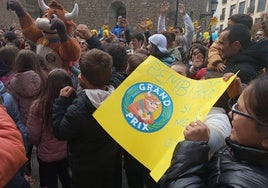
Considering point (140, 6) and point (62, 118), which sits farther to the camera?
point (140, 6)

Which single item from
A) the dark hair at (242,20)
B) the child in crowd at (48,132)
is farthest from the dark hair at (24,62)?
the dark hair at (242,20)

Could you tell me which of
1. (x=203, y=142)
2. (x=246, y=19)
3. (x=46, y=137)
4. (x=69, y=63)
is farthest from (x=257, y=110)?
(x=69, y=63)

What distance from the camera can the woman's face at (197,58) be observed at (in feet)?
12.3

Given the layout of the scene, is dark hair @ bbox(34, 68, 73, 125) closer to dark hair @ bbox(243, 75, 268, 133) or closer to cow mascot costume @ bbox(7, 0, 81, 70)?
cow mascot costume @ bbox(7, 0, 81, 70)

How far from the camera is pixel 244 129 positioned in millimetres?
1108

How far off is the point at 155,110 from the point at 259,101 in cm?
55

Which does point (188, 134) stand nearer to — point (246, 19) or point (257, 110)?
point (257, 110)

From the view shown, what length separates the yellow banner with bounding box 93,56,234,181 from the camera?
4.48ft

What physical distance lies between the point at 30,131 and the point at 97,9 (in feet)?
62.4

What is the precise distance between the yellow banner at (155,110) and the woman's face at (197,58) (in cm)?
225

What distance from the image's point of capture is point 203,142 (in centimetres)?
119

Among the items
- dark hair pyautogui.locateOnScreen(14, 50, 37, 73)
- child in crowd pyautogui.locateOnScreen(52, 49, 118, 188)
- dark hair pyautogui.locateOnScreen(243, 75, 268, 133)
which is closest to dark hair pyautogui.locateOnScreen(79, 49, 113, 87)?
child in crowd pyautogui.locateOnScreen(52, 49, 118, 188)

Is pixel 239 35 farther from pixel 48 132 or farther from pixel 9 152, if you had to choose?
pixel 9 152

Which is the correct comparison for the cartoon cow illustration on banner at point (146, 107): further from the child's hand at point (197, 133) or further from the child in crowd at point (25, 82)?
the child in crowd at point (25, 82)
